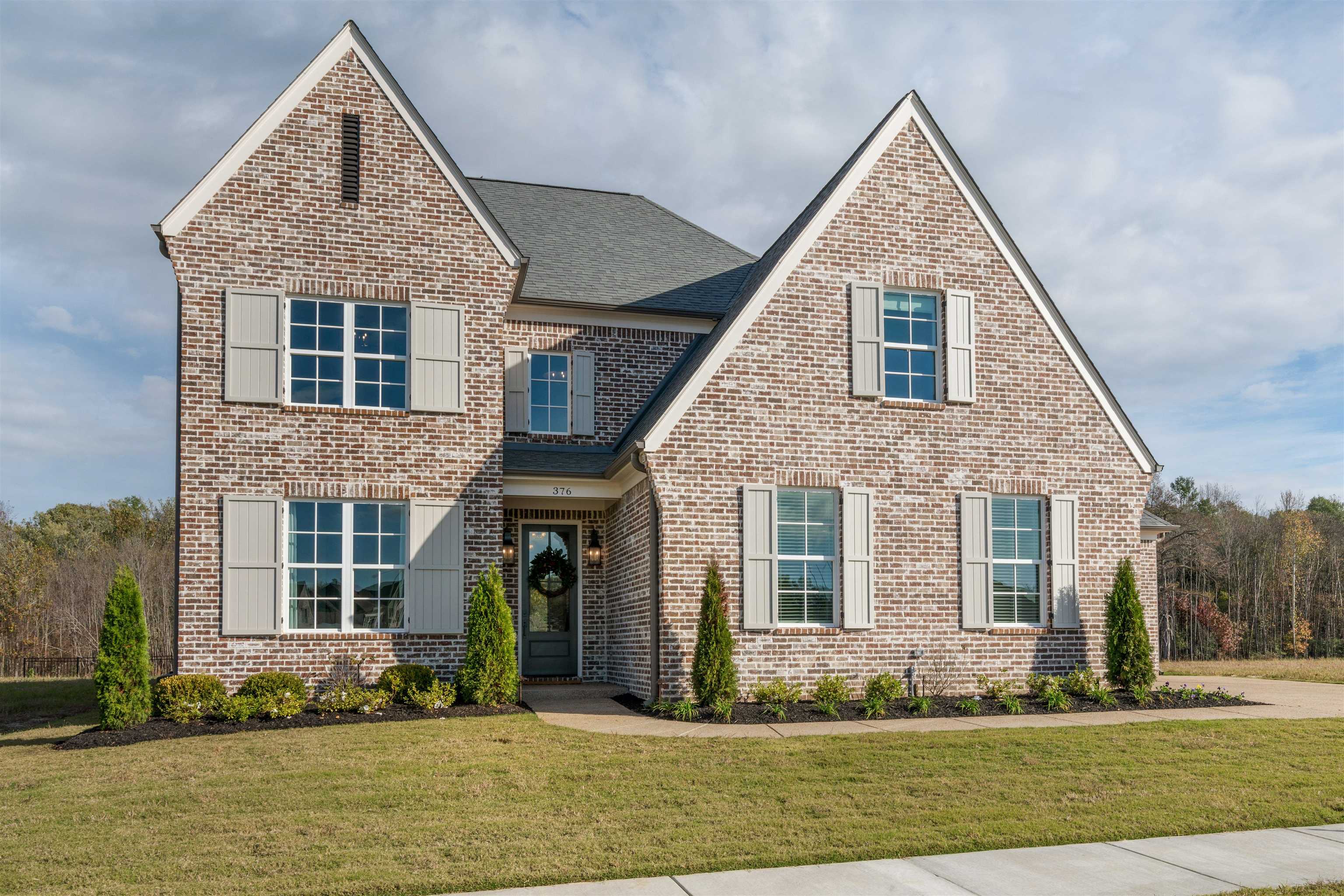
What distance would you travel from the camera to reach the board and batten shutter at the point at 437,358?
14016 mm

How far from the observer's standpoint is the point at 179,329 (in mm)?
13648

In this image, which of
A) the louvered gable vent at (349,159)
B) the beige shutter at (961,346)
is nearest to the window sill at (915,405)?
the beige shutter at (961,346)

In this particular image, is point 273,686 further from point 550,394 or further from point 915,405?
point 915,405

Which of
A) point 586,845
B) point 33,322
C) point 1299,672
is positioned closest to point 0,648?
point 33,322

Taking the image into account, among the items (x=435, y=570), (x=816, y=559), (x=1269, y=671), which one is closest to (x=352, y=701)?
(x=435, y=570)

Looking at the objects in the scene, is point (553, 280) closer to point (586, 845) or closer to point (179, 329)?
point (179, 329)

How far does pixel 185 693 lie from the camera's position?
1209 cm

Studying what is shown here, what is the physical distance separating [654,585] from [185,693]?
5.79 meters

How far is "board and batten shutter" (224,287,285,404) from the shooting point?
13.4 m

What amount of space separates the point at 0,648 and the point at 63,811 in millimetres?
31465

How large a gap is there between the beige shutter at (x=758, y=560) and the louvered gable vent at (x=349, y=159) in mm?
6821

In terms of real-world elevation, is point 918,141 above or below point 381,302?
above

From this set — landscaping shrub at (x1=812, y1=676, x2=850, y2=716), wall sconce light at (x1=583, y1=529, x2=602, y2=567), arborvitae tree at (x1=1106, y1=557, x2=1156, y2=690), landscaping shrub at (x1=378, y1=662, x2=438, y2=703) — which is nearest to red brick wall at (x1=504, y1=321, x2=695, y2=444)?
wall sconce light at (x1=583, y1=529, x2=602, y2=567)

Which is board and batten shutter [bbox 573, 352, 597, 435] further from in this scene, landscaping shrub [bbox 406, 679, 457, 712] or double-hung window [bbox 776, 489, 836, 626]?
landscaping shrub [bbox 406, 679, 457, 712]
